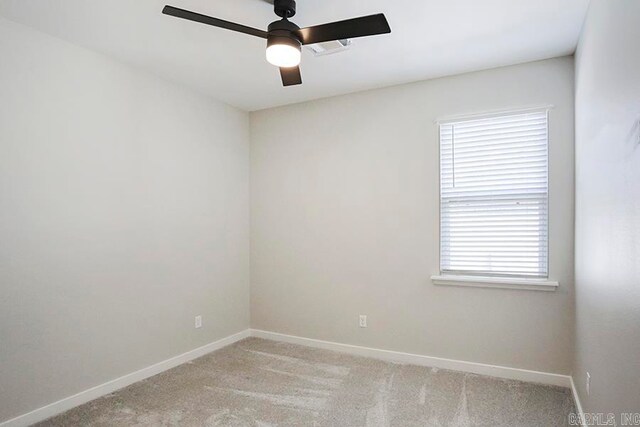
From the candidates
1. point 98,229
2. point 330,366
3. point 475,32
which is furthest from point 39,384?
point 475,32

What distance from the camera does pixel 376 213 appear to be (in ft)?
12.3

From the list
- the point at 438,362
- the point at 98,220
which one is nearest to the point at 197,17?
the point at 98,220

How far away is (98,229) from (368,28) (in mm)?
2460

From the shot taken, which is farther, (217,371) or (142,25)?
(217,371)

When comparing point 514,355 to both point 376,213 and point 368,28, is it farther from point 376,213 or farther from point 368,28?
point 368,28

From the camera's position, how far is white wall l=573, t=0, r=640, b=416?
139cm

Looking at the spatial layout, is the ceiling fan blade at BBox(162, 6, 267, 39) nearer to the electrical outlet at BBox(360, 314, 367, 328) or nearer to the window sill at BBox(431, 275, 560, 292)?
the window sill at BBox(431, 275, 560, 292)

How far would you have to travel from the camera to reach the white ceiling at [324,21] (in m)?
2.34

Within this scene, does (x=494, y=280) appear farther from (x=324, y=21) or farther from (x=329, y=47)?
(x=324, y=21)

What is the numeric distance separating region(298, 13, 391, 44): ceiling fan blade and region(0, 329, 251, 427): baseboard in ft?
9.56

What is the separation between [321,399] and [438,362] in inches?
48.3

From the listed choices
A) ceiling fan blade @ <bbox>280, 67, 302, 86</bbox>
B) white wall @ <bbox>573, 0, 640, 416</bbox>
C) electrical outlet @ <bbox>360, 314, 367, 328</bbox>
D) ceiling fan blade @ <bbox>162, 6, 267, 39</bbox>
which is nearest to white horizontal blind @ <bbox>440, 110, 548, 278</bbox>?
white wall @ <bbox>573, 0, 640, 416</bbox>

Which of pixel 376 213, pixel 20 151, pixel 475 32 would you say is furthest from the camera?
pixel 376 213

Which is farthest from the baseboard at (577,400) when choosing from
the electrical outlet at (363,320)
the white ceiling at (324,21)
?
the white ceiling at (324,21)
